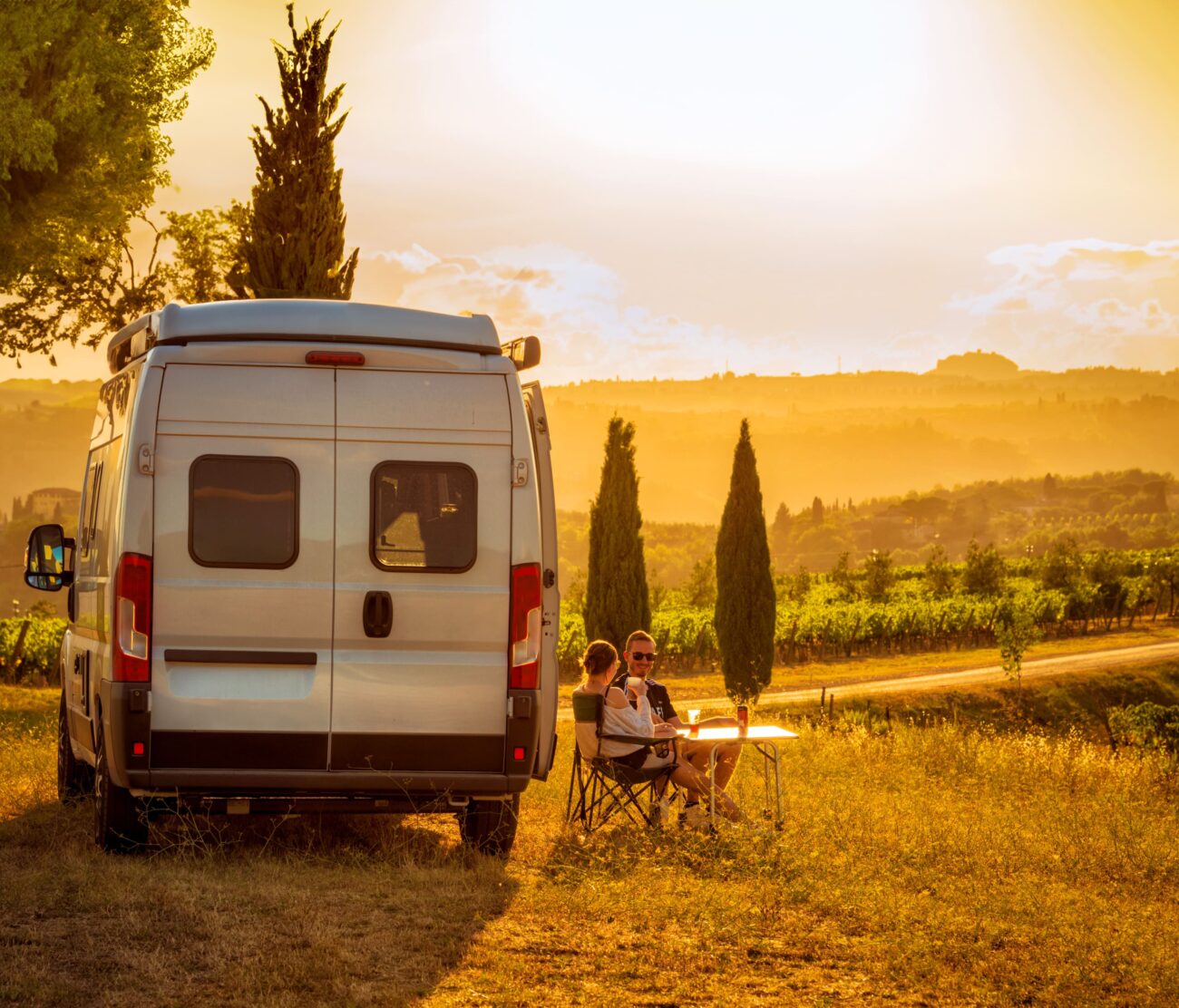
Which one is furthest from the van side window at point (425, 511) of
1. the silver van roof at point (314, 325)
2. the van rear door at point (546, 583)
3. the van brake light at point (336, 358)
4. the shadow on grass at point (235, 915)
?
the shadow on grass at point (235, 915)

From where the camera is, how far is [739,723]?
9789mm

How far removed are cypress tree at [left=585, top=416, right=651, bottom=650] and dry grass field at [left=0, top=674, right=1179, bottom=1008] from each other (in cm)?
2417

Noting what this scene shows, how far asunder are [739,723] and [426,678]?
9.86 ft

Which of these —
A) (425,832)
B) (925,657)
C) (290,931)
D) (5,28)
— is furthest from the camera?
(925,657)

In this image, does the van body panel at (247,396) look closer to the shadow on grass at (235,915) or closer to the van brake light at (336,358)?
the van brake light at (336,358)

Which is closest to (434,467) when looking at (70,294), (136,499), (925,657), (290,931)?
(136,499)

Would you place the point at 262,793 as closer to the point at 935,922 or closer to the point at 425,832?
the point at 425,832

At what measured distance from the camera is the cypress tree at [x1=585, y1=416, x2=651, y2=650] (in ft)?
113

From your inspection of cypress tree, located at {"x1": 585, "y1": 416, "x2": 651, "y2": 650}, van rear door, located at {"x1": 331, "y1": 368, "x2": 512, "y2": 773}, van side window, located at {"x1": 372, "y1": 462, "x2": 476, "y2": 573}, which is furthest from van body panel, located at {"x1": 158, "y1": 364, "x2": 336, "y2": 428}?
cypress tree, located at {"x1": 585, "y1": 416, "x2": 651, "y2": 650}

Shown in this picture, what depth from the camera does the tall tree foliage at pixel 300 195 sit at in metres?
16.3

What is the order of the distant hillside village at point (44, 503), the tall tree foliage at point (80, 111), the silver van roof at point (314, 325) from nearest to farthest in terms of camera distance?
the silver van roof at point (314, 325)
the tall tree foliage at point (80, 111)
the distant hillside village at point (44, 503)

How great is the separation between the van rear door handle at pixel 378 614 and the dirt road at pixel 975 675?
68.3 ft

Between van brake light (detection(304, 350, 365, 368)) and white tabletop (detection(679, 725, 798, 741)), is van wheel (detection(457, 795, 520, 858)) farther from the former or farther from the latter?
van brake light (detection(304, 350, 365, 368))

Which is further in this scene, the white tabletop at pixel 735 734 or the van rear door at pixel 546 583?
the white tabletop at pixel 735 734
